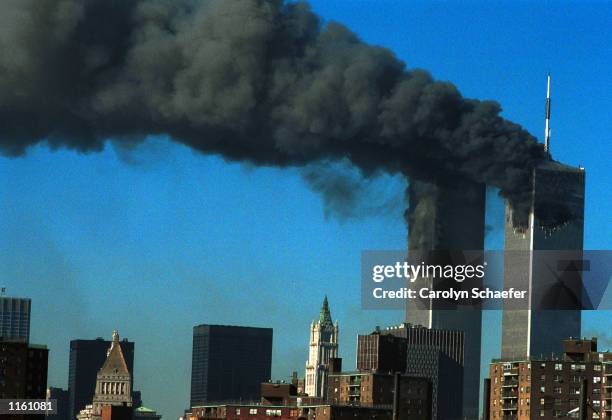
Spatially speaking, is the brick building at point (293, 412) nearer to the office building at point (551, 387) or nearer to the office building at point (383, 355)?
the office building at point (551, 387)

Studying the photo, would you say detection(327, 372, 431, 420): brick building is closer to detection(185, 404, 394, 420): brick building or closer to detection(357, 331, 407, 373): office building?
detection(357, 331, 407, 373): office building

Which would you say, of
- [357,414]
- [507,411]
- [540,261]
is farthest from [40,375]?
[540,261]

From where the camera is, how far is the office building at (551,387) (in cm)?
11419

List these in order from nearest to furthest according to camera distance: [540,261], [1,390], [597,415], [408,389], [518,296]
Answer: [1,390] → [597,415] → [408,389] → [540,261] → [518,296]

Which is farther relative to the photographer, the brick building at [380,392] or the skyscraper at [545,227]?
the brick building at [380,392]

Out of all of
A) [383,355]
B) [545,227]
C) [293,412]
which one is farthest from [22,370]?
[383,355]

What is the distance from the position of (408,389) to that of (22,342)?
81.2ft

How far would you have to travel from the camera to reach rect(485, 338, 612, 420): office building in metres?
114

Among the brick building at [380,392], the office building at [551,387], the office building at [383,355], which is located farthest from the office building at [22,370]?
the office building at [383,355]

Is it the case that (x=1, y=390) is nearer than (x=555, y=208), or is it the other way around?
(x=1, y=390)

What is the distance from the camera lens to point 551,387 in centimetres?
11538

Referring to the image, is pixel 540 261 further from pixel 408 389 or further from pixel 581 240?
pixel 408 389

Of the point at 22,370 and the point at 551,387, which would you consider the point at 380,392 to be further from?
the point at 22,370

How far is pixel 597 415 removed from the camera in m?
114
